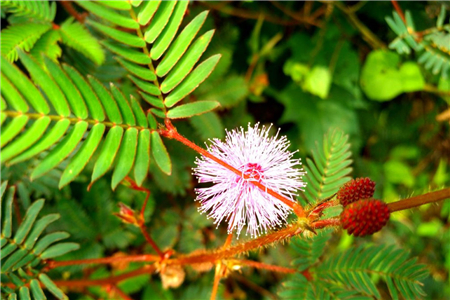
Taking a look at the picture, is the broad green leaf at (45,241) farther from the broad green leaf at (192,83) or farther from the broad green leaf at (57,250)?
the broad green leaf at (192,83)

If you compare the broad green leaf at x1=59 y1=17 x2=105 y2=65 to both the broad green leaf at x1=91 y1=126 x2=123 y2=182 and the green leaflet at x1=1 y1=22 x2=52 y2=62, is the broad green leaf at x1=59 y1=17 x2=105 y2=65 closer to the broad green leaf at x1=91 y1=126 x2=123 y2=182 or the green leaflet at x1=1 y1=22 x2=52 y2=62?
the green leaflet at x1=1 y1=22 x2=52 y2=62

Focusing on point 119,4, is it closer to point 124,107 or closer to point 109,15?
point 109,15

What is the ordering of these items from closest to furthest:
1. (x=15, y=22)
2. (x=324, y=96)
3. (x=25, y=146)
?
(x=25, y=146) < (x=15, y=22) < (x=324, y=96)

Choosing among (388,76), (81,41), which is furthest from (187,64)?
(388,76)

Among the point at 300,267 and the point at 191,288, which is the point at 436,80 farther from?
the point at 191,288

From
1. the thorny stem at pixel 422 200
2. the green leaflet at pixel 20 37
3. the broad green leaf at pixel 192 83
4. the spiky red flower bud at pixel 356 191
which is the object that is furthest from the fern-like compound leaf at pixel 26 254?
the thorny stem at pixel 422 200

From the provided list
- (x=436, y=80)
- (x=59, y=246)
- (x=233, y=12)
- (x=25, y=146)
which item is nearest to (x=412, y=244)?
(x=436, y=80)
